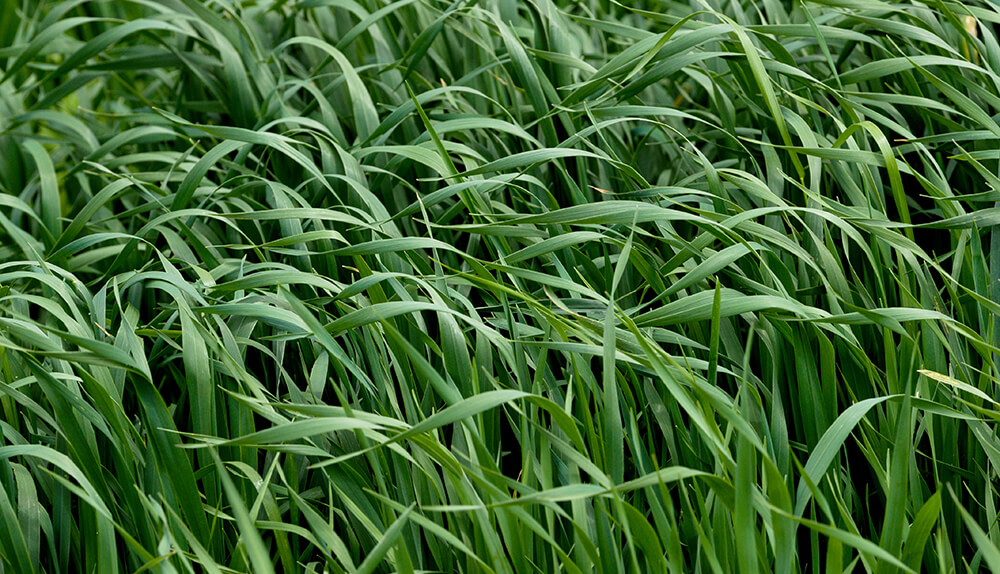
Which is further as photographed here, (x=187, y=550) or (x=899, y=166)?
(x=899, y=166)

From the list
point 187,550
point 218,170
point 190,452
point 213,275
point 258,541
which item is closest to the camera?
point 258,541

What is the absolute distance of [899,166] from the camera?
3.53ft

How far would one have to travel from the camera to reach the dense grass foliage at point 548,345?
783 mm

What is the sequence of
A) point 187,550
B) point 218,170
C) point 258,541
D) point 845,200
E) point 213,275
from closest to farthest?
point 258,541, point 187,550, point 213,275, point 845,200, point 218,170

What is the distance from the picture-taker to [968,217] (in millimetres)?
1017

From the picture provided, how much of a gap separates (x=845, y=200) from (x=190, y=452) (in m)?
0.90

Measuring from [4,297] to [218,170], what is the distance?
0.45 m

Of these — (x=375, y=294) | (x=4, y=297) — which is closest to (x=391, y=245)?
(x=375, y=294)

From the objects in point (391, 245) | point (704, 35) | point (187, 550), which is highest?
point (704, 35)

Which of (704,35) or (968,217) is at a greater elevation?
(704,35)

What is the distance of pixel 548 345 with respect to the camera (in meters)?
0.87

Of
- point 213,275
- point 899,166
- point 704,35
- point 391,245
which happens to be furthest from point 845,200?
point 213,275

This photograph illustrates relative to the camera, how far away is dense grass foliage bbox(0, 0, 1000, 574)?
78 cm

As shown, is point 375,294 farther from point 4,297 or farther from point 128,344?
point 4,297
